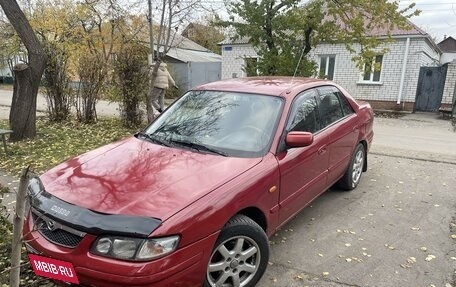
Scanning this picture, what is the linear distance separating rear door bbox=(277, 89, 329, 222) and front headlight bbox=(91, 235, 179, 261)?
135cm

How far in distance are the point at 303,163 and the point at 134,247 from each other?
1932 mm

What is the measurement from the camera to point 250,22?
10.8m

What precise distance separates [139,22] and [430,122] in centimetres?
1121

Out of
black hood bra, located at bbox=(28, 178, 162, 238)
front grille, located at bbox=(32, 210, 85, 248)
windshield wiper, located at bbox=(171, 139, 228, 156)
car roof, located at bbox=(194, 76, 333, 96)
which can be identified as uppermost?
car roof, located at bbox=(194, 76, 333, 96)

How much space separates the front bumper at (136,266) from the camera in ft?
7.07

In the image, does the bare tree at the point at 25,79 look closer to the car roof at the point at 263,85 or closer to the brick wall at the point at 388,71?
the car roof at the point at 263,85

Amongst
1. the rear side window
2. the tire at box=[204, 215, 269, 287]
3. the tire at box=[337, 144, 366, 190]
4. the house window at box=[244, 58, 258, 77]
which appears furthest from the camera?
the house window at box=[244, 58, 258, 77]

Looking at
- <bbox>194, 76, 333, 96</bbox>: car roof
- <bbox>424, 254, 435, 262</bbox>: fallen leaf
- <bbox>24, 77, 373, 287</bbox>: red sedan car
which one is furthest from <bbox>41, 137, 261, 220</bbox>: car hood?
<bbox>424, 254, 435, 262</bbox>: fallen leaf

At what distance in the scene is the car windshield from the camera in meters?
3.27

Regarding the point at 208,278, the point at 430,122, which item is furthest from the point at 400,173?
the point at 430,122

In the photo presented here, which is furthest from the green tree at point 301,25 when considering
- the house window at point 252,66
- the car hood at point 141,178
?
the car hood at point 141,178

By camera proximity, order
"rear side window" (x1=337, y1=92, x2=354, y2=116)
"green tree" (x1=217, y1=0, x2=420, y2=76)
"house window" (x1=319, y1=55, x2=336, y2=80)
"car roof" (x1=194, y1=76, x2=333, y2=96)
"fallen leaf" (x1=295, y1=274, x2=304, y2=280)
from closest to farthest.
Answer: "fallen leaf" (x1=295, y1=274, x2=304, y2=280) < "car roof" (x1=194, y1=76, x2=333, y2=96) < "rear side window" (x1=337, y1=92, x2=354, y2=116) < "green tree" (x1=217, y1=0, x2=420, y2=76) < "house window" (x1=319, y1=55, x2=336, y2=80)

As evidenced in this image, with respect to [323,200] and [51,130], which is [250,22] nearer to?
[51,130]

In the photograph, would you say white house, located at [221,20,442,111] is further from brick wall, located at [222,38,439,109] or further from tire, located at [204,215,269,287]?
tire, located at [204,215,269,287]
